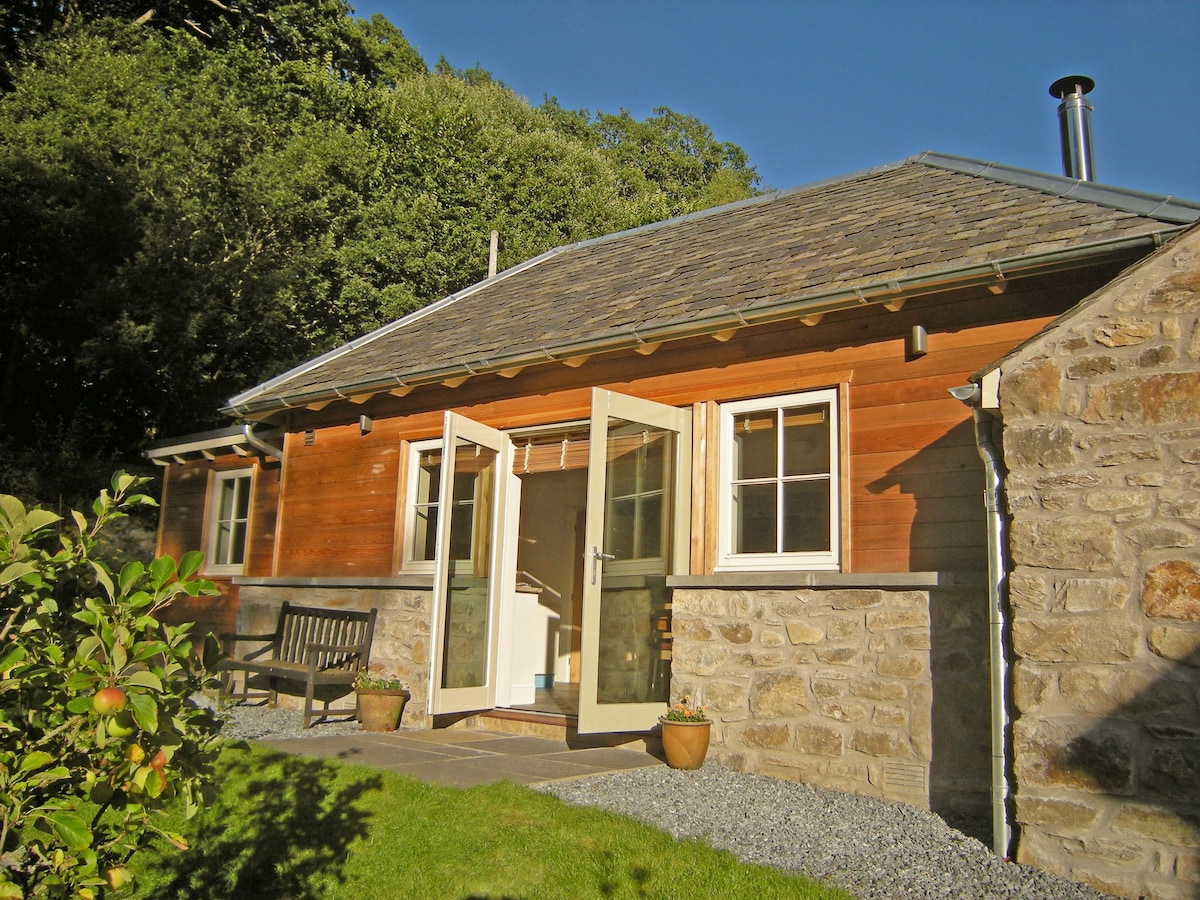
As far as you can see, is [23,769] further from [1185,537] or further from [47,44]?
[47,44]

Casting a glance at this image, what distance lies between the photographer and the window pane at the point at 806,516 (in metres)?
6.39

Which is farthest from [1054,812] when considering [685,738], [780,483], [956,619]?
[780,483]

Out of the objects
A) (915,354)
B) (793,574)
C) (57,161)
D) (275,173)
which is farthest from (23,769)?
(275,173)

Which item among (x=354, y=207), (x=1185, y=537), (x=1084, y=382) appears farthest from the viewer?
(x=354, y=207)

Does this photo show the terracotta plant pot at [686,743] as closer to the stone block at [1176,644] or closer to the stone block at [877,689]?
the stone block at [877,689]

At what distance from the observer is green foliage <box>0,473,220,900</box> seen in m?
1.86

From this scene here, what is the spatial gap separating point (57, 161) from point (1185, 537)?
52.0ft

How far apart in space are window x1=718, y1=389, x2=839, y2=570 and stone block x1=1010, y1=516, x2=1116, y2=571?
174 cm

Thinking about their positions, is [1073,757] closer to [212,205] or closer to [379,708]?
[379,708]

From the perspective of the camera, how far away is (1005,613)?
4652mm

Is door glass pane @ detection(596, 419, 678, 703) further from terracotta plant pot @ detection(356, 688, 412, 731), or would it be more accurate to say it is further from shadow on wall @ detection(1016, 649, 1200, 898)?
shadow on wall @ detection(1016, 649, 1200, 898)

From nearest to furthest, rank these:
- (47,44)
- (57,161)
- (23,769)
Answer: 1. (23,769)
2. (57,161)
3. (47,44)

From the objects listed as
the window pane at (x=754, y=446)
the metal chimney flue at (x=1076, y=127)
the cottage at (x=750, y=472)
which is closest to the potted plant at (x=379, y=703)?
the cottage at (x=750, y=472)

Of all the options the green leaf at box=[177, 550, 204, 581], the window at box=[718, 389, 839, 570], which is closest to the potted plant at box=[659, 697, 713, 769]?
the window at box=[718, 389, 839, 570]
